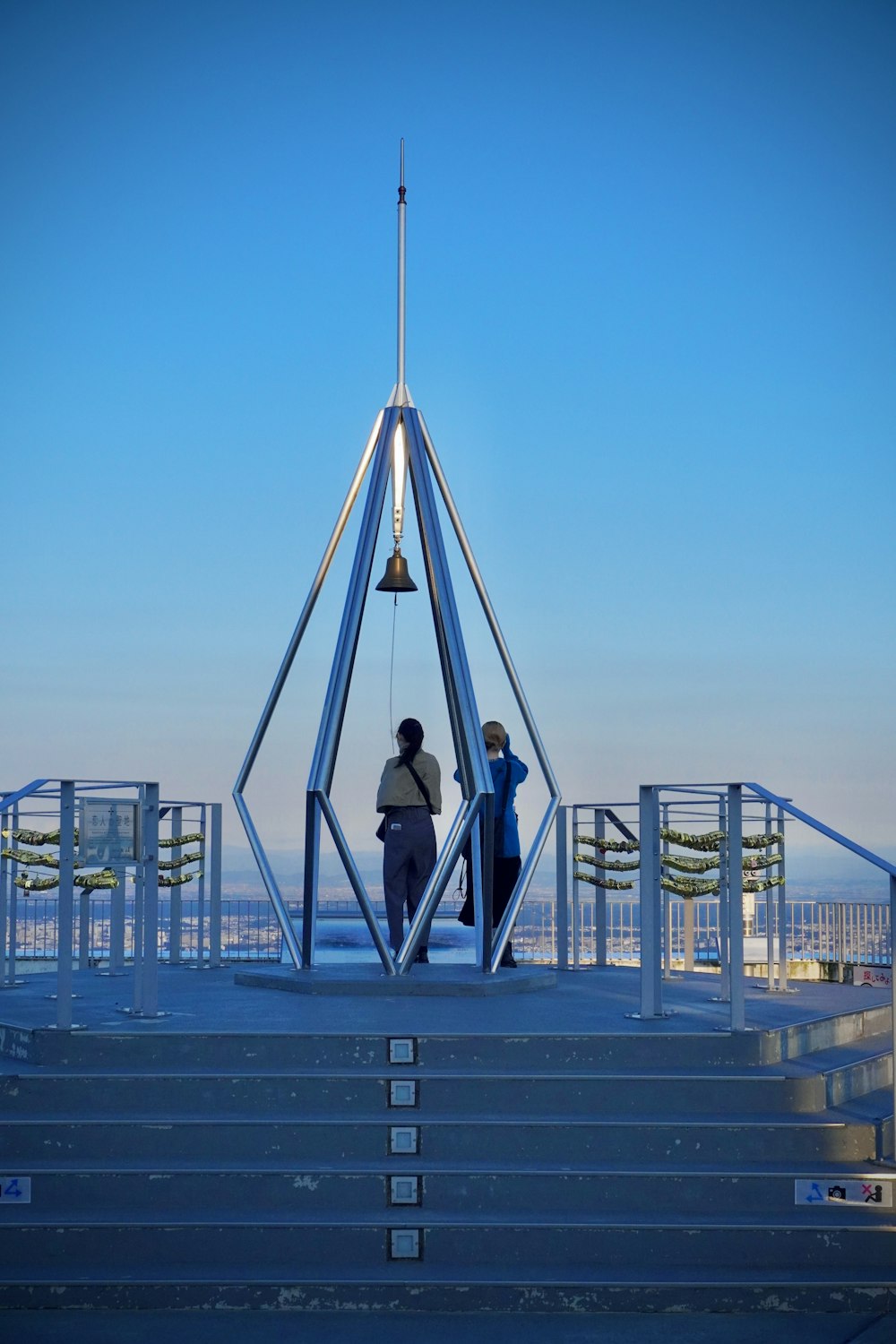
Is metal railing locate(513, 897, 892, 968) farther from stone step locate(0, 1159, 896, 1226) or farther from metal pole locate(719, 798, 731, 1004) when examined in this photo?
stone step locate(0, 1159, 896, 1226)

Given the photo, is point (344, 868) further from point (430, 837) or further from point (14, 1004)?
point (14, 1004)

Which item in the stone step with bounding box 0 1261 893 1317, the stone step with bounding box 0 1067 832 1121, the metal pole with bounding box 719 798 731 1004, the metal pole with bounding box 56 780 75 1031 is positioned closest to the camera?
the stone step with bounding box 0 1261 893 1317

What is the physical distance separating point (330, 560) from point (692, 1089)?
5054mm

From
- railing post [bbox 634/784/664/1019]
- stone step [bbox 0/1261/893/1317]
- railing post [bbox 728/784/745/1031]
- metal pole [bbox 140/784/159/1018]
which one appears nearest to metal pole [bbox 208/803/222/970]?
metal pole [bbox 140/784/159/1018]

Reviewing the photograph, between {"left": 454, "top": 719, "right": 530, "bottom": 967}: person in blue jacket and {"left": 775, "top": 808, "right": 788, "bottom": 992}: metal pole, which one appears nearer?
{"left": 775, "top": 808, "right": 788, "bottom": 992}: metal pole

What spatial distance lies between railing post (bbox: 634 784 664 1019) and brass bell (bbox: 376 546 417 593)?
123 inches

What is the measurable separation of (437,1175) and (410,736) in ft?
13.3

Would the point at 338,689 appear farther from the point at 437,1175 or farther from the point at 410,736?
the point at 437,1175

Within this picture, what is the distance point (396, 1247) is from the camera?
5.66 meters

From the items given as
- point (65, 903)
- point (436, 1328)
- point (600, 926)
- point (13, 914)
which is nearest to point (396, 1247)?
point (436, 1328)

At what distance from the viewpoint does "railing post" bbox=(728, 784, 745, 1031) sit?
22.5 ft

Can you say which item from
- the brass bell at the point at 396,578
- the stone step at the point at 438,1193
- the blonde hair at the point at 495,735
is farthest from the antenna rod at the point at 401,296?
the stone step at the point at 438,1193

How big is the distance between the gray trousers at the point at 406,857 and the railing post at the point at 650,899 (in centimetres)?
236

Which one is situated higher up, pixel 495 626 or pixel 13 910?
pixel 495 626
